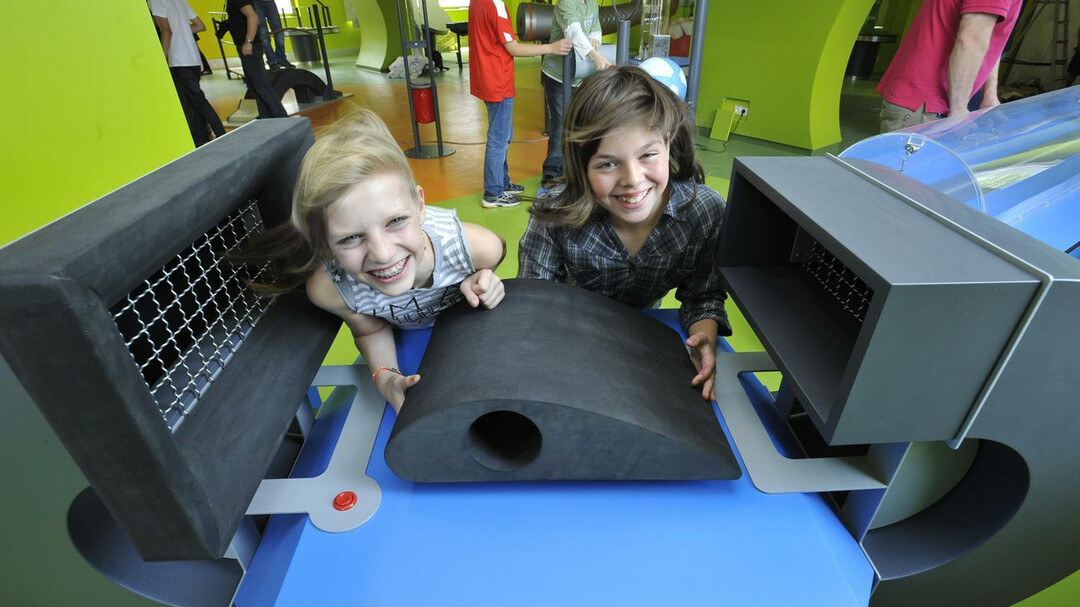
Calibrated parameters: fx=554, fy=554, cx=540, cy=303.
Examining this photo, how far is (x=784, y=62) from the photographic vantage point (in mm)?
3859

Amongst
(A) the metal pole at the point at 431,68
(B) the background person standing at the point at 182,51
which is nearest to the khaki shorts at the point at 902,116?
(A) the metal pole at the point at 431,68

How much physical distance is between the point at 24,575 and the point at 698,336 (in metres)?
1.17

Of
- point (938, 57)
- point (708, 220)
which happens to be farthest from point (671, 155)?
point (938, 57)

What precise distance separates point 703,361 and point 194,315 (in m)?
0.79

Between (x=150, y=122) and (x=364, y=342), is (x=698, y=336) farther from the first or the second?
(x=150, y=122)

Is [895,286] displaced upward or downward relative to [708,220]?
upward

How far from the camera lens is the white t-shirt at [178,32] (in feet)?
10.3

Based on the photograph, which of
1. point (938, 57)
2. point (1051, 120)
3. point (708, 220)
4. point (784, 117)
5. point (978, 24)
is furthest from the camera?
point (784, 117)

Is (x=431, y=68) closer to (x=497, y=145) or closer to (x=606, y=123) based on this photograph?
(x=497, y=145)

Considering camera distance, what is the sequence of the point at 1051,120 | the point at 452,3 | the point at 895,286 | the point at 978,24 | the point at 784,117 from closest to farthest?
the point at 895,286, the point at 1051,120, the point at 978,24, the point at 784,117, the point at 452,3

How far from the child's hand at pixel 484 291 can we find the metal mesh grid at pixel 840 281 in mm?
542

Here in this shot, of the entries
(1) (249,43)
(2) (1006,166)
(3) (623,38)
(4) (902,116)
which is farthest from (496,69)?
(2) (1006,166)

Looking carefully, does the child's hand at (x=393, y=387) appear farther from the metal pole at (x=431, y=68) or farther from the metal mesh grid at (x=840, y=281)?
the metal pole at (x=431, y=68)

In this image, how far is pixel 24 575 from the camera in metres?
0.87
